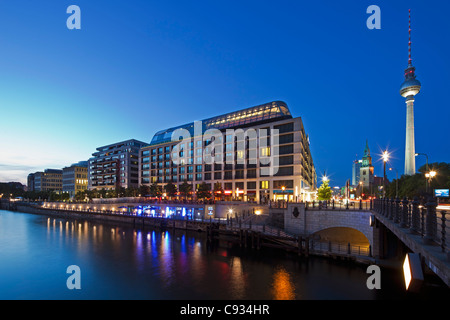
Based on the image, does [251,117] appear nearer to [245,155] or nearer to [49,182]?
[245,155]

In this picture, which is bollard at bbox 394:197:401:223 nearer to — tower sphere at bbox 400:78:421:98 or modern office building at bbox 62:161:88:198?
tower sphere at bbox 400:78:421:98

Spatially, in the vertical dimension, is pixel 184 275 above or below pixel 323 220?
below

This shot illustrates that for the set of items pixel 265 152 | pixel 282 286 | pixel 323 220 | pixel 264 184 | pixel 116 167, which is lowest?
pixel 282 286

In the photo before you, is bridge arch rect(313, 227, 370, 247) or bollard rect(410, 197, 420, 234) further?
bridge arch rect(313, 227, 370, 247)

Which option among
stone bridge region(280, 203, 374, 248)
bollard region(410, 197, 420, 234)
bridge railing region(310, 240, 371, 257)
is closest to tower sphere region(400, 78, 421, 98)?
stone bridge region(280, 203, 374, 248)

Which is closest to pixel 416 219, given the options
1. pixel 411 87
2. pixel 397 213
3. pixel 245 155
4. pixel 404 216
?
pixel 404 216

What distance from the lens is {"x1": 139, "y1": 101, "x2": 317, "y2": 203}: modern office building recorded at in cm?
6844

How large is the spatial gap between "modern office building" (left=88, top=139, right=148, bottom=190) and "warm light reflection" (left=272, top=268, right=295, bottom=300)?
107 meters

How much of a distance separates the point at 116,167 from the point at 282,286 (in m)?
120

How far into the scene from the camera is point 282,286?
79.8 ft

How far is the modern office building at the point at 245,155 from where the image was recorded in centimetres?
6844

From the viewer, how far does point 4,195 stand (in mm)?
194875
